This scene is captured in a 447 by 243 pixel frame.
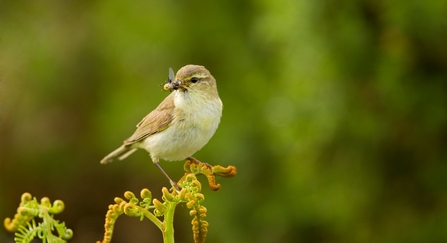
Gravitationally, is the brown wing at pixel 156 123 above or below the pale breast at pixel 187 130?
above

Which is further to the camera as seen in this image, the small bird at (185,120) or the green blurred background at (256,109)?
the green blurred background at (256,109)

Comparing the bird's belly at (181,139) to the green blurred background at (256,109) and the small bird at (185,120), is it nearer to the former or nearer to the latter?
the small bird at (185,120)

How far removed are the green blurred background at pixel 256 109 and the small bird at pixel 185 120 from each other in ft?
4.13

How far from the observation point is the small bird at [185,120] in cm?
312

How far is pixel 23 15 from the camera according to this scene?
6148 mm

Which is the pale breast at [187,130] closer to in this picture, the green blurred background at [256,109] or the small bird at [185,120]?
the small bird at [185,120]

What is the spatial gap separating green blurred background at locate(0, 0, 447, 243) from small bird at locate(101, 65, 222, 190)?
126 cm

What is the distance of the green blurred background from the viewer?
13.1ft

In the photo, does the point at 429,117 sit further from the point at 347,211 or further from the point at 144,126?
the point at 144,126

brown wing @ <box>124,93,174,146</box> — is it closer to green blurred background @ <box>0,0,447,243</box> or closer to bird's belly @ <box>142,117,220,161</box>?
bird's belly @ <box>142,117,220,161</box>

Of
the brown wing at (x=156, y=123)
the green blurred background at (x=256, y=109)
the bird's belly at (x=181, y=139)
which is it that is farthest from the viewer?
the green blurred background at (x=256, y=109)

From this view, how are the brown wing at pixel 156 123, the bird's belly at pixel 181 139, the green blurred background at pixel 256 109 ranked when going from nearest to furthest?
the bird's belly at pixel 181 139 < the brown wing at pixel 156 123 < the green blurred background at pixel 256 109

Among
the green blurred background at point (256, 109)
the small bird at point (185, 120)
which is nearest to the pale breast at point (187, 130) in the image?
the small bird at point (185, 120)

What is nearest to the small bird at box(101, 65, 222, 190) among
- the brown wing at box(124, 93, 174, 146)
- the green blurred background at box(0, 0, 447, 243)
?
the brown wing at box(124, 93, 174, 146)
